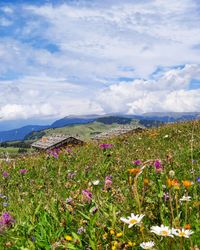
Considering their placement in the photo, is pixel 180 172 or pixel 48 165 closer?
pixel 180 172

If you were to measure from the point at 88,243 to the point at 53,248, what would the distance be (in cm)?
47

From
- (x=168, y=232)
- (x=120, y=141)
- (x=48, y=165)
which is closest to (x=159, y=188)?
(x=168, y=232)

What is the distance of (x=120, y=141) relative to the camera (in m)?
16.9

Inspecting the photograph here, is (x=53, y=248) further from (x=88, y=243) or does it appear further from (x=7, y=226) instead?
(x=7, y=226)

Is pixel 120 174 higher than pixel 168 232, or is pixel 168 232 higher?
pixel 168 232

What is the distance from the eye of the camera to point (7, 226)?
160 inches

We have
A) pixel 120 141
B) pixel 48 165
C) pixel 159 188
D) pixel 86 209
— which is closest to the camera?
pixel 86 209

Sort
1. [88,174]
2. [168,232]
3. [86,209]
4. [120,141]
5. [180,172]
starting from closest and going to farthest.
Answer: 1. [168,232]
2. [86,209]
3. [180,172]
4. [88,174]
5. [120,141]

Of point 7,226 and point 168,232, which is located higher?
point 168,232

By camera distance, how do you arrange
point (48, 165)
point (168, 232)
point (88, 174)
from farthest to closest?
point (48, 165) < point (88, 174) < point (168, 232)

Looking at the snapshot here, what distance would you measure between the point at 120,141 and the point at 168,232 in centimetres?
1449

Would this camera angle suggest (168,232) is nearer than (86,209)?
Yes

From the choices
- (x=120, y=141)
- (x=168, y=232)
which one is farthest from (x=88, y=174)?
(x=120, y=141)

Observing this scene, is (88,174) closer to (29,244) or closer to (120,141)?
(29,244)
